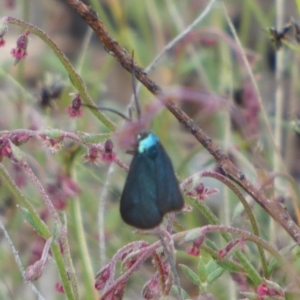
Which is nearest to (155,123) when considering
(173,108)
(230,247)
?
(173,108)

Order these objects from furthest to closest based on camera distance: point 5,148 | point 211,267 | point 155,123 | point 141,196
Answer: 1. point 155,123
2. point 211,267
3. point 5,148
4. point 141,196

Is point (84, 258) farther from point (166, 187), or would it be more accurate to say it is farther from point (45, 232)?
point (166, 187)

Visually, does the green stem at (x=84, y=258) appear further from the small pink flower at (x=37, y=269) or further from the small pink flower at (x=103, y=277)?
the small pink flower at (x=37, y=269)

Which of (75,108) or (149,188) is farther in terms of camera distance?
(75,108)

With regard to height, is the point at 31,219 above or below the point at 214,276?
above

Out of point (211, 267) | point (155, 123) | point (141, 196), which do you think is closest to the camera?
point (141, 196)

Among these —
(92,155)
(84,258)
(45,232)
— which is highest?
(92,155)

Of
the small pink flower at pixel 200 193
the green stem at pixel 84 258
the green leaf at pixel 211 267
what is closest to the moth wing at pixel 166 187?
the small pink flower at pixel 200 193

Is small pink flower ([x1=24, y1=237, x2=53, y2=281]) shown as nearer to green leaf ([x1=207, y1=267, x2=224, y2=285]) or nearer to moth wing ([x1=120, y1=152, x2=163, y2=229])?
moth wing ([x1=120, y1=152, x2=163, y2=229])
